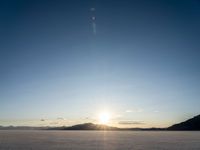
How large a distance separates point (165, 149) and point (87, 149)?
1086 inches

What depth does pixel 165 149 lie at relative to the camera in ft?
332

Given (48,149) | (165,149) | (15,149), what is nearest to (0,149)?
(15,149)

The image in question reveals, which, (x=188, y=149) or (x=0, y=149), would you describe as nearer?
(x=0, y=149)

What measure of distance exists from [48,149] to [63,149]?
17.2 feet

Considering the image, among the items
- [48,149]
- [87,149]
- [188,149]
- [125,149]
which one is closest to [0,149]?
[48,149]

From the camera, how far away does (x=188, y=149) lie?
4048 inches

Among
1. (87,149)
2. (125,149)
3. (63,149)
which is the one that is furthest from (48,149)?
(125,149)

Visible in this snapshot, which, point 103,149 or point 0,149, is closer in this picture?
point 0,149

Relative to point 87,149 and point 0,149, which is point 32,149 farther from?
point 87,149

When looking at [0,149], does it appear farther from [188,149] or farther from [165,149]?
[188,149]

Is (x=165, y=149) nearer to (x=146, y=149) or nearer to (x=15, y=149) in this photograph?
(x=146, y=149)

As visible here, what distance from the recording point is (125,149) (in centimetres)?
10188

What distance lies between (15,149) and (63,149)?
1636 centimetres

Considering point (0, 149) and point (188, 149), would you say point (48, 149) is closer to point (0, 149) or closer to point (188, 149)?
point (0, 149)
